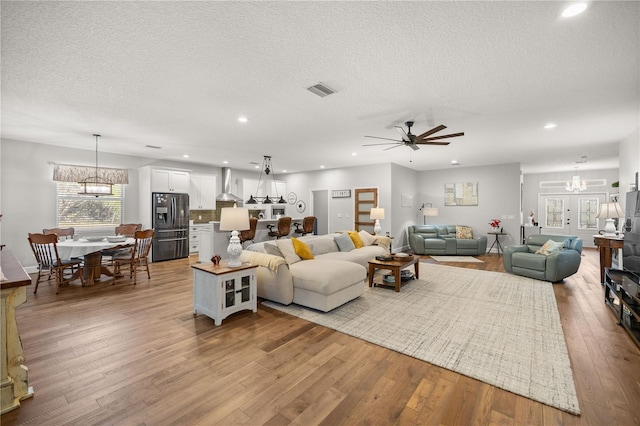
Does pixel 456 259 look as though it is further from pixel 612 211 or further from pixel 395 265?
pixel 395 265

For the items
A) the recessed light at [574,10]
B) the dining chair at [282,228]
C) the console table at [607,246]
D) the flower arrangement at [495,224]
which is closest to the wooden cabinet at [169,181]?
the dining chair at [282,228]

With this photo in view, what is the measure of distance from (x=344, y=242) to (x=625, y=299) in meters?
3.87

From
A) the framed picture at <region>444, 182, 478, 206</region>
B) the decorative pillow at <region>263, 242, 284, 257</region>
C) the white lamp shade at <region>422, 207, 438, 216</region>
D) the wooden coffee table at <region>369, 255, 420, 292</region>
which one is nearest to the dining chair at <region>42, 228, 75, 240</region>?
the decorative pillow at <region>263, 242, 284, 257</region>

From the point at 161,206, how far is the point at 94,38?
5.33 meters

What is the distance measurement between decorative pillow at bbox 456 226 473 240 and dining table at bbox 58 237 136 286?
8.09 m

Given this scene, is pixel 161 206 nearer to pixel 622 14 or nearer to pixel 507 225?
pixel 622 14

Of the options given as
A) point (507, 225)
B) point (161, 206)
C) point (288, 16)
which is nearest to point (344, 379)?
point (288, 16)

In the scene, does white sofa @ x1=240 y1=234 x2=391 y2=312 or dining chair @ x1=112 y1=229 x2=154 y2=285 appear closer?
white sofa @ x1=240 y1=234 x2=391 y2=312

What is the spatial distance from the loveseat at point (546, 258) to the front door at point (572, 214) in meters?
6.00

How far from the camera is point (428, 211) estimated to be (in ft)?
29.9

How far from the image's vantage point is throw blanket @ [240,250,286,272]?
12.1ft

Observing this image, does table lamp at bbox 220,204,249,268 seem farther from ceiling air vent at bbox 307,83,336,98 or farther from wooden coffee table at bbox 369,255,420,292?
wooden coffee table at bbox 369,255,420,292

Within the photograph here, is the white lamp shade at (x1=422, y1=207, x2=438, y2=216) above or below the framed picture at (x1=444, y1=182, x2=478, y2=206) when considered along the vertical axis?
below

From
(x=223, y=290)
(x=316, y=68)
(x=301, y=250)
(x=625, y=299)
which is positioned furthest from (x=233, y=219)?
(x=625, y=299)
